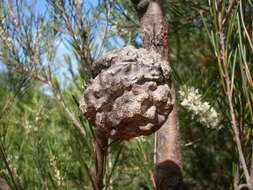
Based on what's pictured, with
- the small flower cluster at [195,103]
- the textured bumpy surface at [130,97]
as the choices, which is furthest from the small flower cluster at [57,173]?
the small flower cluster at [195,103]

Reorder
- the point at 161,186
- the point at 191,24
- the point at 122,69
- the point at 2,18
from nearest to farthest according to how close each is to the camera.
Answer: the point at 122,69
the point at 161,186
the point at 2,18
the point at 191,24

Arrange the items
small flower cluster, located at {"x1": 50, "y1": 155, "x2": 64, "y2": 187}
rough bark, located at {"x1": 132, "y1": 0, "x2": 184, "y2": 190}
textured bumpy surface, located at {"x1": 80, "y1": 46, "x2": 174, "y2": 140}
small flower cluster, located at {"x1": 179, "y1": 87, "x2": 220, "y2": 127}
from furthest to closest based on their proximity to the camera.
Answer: small flower cluster, located at {"x1": 179, "y1": 87, "x2": 220, "y2": 127}, small flower cluster, located at {"x1": 50, "y1": 155, "x2": 64, "y2": 187}, rough bark, located at {"x1": 132, "y1": 0, "x2": 184, "y2": 190}, textured bumpy surface, located at {"x1": 80, "y1": 46, "x2": 174, "y2": 140}

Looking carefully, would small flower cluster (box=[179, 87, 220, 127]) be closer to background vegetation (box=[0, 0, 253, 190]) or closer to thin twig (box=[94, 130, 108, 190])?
background vegetation (box=[0, 0, 253, 190])

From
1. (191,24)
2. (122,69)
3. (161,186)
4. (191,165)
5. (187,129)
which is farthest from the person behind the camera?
(191,165)

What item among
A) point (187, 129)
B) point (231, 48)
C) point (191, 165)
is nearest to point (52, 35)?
point (231, 48)

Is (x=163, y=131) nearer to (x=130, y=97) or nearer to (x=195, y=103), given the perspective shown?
(x=130, y=97)

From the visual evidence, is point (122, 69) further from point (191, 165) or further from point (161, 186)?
point (191, 165)

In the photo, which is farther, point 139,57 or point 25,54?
point 25,54

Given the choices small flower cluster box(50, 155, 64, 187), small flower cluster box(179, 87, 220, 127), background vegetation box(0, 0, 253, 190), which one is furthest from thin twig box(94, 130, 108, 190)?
small flower cluster box(179, 87, 220, 127)
